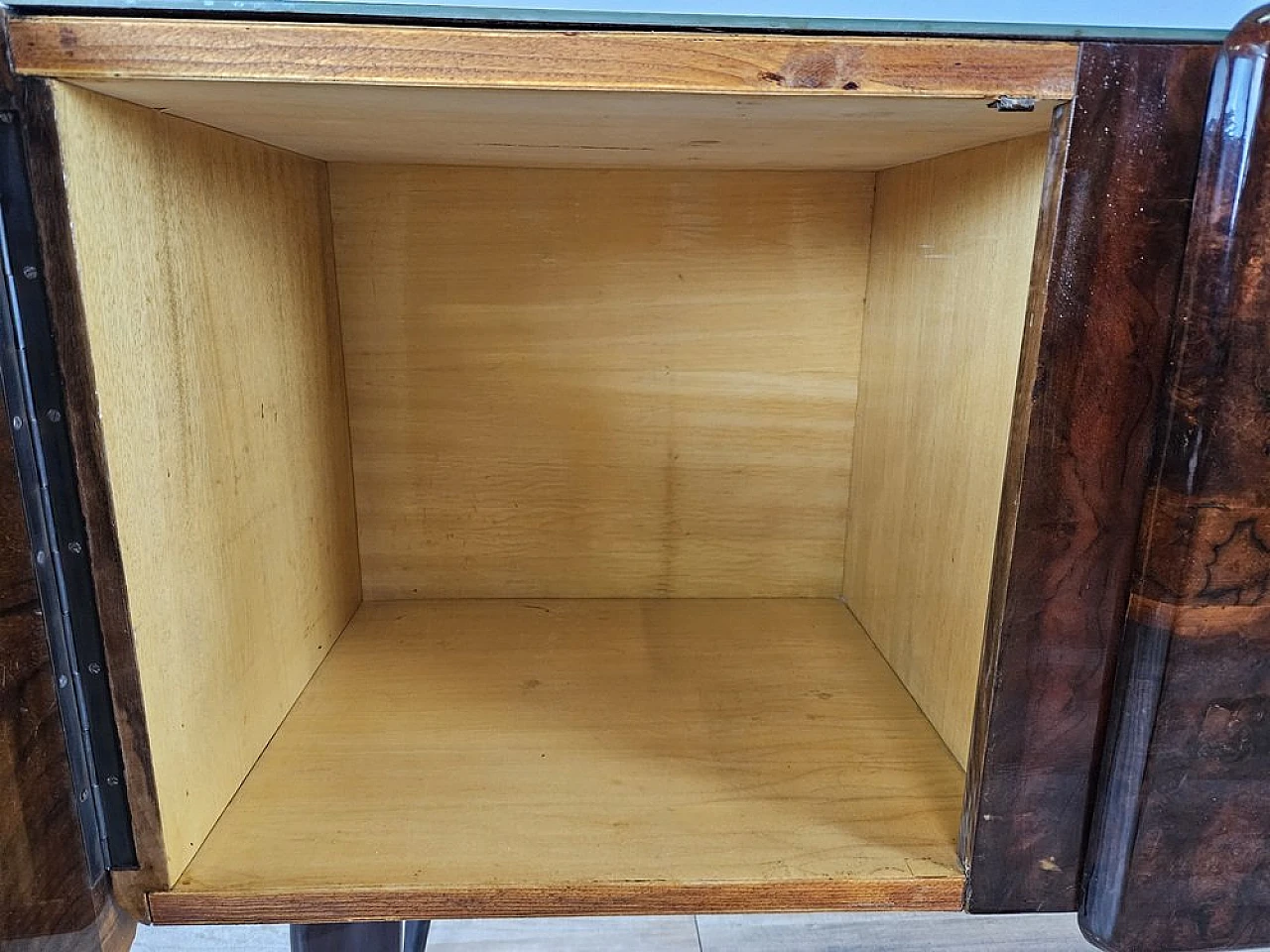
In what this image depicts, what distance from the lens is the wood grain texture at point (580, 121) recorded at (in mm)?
452

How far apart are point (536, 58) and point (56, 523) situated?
1.04 ft

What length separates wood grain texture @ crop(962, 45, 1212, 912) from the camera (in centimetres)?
44

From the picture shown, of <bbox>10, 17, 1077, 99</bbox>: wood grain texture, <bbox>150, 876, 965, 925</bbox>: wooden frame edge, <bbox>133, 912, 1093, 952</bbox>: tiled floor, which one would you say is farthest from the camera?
<bbox>133, 912, 1093, 952</bbox>: tiled floor

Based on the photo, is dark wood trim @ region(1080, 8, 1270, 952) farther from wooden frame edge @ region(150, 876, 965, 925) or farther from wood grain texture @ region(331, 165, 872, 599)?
wood grain texture @ region(331, 165, 872, 599)

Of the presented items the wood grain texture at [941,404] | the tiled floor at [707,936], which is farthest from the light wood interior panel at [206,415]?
the tiled floor at [707,936]

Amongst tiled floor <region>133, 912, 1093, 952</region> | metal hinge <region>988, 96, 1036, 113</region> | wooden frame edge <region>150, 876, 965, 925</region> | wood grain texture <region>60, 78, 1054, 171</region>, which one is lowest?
tiled floor <region>133, 912, 1093, 952</region>

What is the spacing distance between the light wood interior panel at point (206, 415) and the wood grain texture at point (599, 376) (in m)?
0.09

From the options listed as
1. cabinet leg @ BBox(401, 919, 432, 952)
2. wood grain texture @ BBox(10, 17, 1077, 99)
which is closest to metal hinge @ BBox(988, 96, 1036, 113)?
wood grain texture @ BBox(10, 17, 1077, 99)

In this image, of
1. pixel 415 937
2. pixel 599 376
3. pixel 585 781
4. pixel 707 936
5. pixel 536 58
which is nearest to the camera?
pixel 536 58

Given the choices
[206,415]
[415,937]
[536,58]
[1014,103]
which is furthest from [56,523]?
[415,937]

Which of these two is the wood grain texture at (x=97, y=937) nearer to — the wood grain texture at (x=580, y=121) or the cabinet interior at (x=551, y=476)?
the cabinet interior at (x=551, y=476)

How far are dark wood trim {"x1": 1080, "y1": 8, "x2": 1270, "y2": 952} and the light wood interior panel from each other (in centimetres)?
52

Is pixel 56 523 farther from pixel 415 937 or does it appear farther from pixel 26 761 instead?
pixel 415 937

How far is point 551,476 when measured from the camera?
940mm
